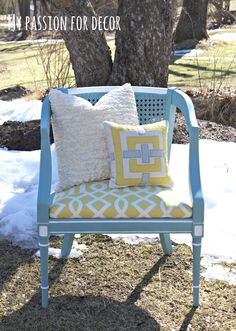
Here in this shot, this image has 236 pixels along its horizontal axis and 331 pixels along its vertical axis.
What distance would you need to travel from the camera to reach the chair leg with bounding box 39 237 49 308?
256 centimetres

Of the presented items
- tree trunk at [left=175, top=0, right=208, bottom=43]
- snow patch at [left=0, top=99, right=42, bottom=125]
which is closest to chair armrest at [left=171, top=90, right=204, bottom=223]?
snow patch at [left=0, top=99, right=42, bottom=125]

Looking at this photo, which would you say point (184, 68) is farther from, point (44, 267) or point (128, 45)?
point (44, 267)

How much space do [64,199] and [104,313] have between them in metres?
0.58

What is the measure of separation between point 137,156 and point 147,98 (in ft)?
1.97

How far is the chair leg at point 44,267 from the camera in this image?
2559 millimetres

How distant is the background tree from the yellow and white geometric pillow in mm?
2481

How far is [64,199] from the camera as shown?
104 inches

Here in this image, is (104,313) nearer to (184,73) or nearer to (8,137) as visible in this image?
(8,137)

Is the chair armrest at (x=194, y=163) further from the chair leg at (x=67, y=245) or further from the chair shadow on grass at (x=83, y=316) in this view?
the chair leg at (x=67, y=245)

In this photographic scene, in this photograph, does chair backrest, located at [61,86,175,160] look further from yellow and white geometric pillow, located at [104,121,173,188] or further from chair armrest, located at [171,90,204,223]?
yellow and white geometric pillow, located at [104,121,173,188]

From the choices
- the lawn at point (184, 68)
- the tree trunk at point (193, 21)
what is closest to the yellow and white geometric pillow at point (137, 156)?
the lawn at point (184, 68)

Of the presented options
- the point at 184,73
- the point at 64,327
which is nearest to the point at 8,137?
the point at 64,327

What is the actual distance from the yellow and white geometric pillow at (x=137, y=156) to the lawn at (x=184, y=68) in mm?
4410

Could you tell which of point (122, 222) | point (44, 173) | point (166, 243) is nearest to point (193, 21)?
point (166, 243)
